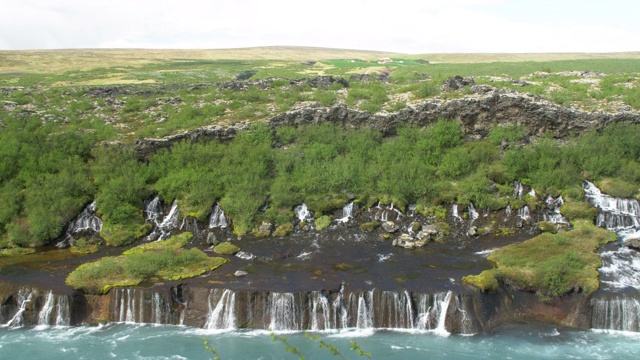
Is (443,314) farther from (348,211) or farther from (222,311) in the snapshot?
(348,211)

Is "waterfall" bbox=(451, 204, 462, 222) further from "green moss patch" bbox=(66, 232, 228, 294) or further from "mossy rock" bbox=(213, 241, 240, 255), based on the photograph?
"green moss patch" bbox=(66, 232, 228, 294)

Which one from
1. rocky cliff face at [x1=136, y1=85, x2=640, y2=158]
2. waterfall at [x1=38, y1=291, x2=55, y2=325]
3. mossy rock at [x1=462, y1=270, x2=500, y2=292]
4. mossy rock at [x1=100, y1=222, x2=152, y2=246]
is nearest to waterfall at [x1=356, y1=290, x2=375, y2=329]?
mossy rock at [x1=462, y1=270, x2=500, y2=292]

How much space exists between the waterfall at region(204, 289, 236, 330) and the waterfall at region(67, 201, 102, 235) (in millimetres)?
12639

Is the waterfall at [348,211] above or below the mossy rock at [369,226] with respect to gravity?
above

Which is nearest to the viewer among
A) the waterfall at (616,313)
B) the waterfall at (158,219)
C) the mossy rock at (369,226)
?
the waterfall at (616,313)

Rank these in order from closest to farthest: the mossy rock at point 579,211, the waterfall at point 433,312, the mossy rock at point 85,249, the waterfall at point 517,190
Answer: the waterfall at point 433,312, the mossy rock at point 85,249, the mossy rock at point 579,211, the waterfall at point 517,190

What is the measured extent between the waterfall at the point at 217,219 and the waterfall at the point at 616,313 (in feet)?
68.2

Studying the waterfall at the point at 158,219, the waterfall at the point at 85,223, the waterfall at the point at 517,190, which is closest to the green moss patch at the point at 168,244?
the waterfall at the point at 158,219

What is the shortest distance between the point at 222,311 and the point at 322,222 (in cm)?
1013

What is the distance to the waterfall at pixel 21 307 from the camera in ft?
75.4

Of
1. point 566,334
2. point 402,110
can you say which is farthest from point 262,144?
point 566,334

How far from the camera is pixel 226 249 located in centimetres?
2841

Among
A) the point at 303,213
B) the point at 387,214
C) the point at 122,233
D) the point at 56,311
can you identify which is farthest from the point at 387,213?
the point at 56,311

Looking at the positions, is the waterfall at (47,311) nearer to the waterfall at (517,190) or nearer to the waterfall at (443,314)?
the waterfall at (443,314)
